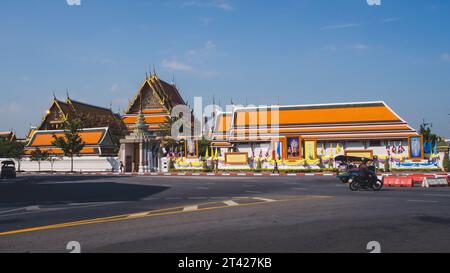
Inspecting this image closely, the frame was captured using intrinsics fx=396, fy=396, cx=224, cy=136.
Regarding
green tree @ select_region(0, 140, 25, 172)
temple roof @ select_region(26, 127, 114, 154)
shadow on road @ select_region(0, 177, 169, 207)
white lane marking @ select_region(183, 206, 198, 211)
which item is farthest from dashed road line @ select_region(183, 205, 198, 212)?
green tree @ select_region(0, 140, 25, 172)

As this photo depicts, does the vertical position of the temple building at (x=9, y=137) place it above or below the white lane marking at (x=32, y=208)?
above

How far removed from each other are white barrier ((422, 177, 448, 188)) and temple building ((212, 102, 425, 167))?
15546mm

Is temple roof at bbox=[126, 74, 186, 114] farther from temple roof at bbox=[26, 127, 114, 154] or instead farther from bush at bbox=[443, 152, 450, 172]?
bush at bbox=[443, 152, 450, 172]

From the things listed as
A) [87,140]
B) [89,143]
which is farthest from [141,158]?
[87,140]

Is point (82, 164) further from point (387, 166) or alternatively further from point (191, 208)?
point (191, 208)

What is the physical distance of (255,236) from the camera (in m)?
6.98

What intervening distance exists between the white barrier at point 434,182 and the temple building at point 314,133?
612 inches

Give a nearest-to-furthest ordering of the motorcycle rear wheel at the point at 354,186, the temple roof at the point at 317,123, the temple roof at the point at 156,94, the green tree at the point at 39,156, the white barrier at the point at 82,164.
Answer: the motorcycle rear wheel at the point at 354,186 < the temple roof at the point at 317,123 < the white barrier at the point at 82,164 < the green tree at the point at 39,156 < the temple roof at the point at 156,94

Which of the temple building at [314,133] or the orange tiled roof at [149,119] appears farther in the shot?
the orange tiled roof at [149,119]

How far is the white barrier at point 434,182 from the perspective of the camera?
19.9 metres

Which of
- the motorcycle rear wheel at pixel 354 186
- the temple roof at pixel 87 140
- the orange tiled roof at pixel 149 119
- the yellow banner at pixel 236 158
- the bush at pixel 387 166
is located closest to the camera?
the motorcycle rear wheel at pixel 354 186

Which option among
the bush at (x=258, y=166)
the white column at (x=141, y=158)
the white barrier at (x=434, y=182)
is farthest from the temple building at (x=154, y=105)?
the white barrier at (x=434, y=182)

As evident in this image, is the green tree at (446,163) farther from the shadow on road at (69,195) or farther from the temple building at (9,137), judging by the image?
the temple building at (9,137)
